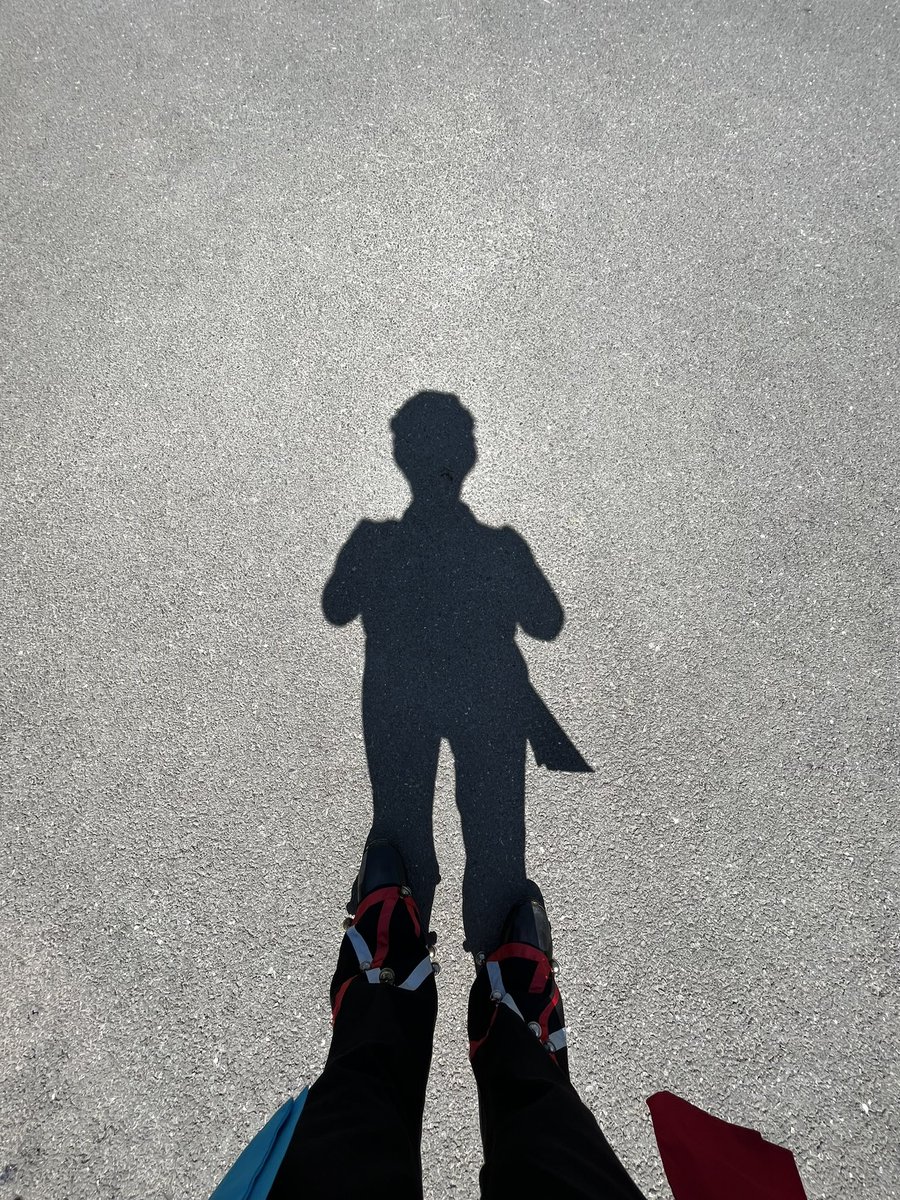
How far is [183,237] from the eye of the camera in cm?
308

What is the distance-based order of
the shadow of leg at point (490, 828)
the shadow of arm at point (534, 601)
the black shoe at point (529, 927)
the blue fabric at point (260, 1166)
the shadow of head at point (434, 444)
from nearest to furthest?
the blue fabric at point (260, 1166) < the black shoe at point (529, 927) < the shadow of leg at point (490, 828) < the shadow of arm at point (534, 601) < the shadow of head at point (434, 444)

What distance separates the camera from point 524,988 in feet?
7.28

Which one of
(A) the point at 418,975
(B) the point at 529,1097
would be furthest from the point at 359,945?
(B) the point at 529,1097

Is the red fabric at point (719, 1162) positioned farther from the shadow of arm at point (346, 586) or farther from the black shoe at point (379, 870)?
the shadow of arm at point (346, 586)

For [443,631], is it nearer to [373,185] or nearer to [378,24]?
[373,185]

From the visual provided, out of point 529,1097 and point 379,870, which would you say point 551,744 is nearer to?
point 379,870

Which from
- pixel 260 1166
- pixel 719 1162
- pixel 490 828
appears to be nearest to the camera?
pixel 260 1166

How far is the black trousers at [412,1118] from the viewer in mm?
1589

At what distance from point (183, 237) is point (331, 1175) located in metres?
3.77

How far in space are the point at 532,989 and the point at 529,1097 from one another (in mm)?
347

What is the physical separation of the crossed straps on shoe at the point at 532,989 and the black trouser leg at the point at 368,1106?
0.23 meters

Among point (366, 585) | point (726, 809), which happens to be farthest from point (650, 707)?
point (366, 585)

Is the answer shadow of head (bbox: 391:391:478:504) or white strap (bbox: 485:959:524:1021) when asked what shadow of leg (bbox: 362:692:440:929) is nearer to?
white strap (bbox: 485:959:524:1021)

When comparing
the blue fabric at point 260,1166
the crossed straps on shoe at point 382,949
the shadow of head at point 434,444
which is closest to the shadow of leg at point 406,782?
the crossed straps on shoe at point 382,949
